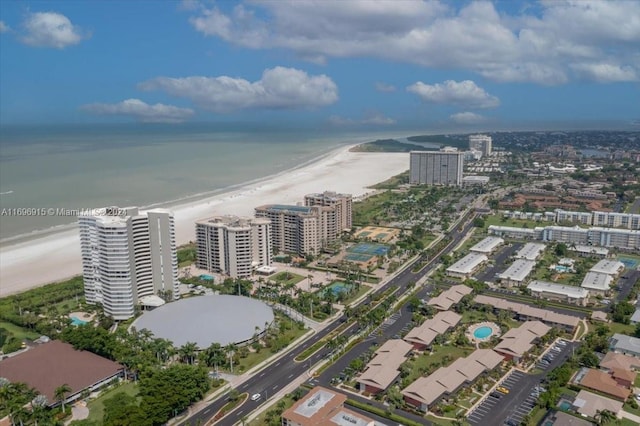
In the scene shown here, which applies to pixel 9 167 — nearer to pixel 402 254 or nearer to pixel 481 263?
pixel 402 254

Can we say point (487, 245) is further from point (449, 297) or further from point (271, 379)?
point (271, 379)

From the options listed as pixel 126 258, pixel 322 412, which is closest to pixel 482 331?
pixel 322 412

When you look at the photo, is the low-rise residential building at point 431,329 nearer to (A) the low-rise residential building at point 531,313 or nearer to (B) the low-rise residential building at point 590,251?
(A) the low-rise residential building at point 531,313

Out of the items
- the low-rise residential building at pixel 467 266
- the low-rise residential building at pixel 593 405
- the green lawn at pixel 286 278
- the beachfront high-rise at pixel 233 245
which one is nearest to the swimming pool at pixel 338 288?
the green lawn at pixel 286 278

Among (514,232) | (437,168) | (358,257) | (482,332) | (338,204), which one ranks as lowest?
(482,332)

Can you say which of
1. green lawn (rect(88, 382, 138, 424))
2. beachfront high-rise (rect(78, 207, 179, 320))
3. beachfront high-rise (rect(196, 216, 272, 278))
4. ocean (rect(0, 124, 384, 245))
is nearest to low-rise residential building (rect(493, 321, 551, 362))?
green lawn (rect(88, 382, 138, 424))

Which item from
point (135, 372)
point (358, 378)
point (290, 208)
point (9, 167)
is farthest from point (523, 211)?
point (9, 167)

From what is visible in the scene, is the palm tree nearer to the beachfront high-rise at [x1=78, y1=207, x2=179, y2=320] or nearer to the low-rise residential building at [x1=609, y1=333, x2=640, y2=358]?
the beachfront high-rise at [x1=78, y1=207, x2=179, y2=320]
